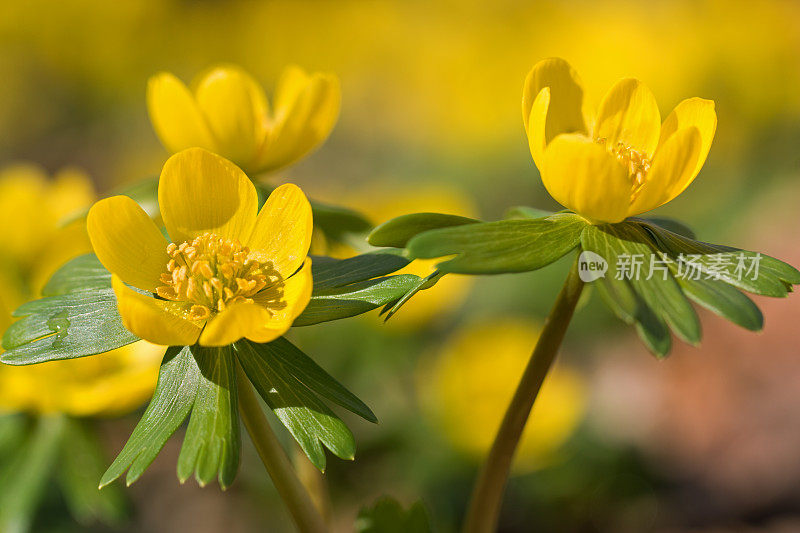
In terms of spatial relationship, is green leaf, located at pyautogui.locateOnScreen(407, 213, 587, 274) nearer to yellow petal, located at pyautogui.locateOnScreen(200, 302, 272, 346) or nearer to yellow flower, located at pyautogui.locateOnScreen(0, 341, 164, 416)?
yellow petal, located at pyautogui.locateOnScreen(200, 302, 272, 346)

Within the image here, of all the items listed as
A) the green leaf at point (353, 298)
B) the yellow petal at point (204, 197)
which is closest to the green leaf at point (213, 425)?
the green leaf at point (353, 298)

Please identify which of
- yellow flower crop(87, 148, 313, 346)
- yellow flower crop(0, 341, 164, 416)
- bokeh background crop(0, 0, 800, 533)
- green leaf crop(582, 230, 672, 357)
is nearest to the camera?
green leaf crop(582, 230, 672, 357)

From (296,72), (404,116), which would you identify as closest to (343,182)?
(404,116)

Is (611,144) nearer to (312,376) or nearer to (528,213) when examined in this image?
(528,213)

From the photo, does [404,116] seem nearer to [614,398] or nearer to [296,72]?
[614,398]

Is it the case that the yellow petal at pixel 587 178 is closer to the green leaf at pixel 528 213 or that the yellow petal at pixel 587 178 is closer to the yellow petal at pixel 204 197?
the green leaf at pixel 528 213

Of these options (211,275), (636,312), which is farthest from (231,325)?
(636,312)

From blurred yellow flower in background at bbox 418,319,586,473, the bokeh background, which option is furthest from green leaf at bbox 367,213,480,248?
blurred yellow flower in background at bbox 418,319,586,473
